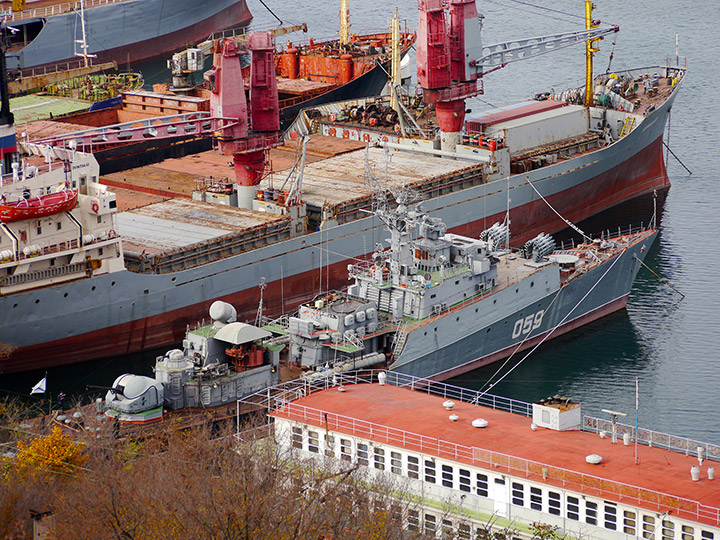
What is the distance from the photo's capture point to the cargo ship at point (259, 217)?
5184 cm

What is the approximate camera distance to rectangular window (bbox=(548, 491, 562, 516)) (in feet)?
110

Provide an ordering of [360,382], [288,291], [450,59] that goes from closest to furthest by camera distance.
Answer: [360,382], [288,291], [450,59]

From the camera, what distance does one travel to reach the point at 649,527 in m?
32.2

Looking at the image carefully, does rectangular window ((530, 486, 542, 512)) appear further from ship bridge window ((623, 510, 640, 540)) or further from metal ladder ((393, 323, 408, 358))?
metal ladder ((393, 323, 408, 358))

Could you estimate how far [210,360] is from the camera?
44250 millimetres

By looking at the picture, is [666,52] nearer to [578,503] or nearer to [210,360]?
[210,360]

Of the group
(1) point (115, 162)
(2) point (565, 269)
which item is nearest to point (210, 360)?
(2) point (565, 269)

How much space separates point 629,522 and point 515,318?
22144mm

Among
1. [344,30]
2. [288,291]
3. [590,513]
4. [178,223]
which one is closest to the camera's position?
[590,513]

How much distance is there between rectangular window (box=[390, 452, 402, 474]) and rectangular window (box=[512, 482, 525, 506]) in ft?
11.9

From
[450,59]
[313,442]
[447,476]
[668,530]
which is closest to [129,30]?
[450,59]

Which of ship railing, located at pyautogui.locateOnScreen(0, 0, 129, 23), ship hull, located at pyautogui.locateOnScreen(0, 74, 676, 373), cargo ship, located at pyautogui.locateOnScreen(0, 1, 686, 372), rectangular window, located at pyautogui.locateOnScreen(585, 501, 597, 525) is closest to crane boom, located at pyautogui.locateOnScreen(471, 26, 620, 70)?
cargo ship, located at pyautogui.locateOnScreen(0, 1, 686, 372)

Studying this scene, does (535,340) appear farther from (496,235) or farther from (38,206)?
(38,206)

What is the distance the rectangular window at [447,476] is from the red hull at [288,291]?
22.8 meters
